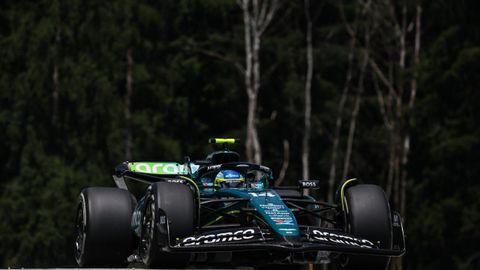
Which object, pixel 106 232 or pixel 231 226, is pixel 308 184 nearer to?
pixel 231 226

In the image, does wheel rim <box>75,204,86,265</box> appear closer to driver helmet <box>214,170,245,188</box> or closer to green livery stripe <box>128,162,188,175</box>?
green livery stripe <box>128,162,188,175</box>

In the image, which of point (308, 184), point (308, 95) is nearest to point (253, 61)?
point (308, 95)

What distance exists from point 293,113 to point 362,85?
12.2 feet

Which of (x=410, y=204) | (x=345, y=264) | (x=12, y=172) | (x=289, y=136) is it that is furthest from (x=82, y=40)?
(x=345, y=264)

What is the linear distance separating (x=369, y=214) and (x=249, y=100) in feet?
116

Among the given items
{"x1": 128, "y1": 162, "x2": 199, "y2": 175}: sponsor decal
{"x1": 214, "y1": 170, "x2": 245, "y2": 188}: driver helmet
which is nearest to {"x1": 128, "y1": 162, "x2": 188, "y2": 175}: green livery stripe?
{"x1": 128, "y1": 162, "x2": 199, "y2": 175}: sponsor decal

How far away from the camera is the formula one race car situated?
14.1 meters

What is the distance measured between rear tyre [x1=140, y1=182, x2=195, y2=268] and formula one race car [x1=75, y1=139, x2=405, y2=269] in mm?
11

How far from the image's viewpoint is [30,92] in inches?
1996

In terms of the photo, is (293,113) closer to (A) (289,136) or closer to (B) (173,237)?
(A) (289,136)

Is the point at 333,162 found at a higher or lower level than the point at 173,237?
lower

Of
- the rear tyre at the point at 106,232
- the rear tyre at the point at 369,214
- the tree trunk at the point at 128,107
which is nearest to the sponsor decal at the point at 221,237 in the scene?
the rear tyre at the point at 369,214

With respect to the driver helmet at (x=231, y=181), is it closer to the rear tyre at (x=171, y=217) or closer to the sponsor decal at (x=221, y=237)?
the rear tyre at (x=171, y=217)

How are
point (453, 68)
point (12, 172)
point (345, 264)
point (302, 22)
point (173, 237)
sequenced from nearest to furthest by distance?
point (173, 237) → point (345, 264) → point (453, 68) → point (12, 172) → point (302, 22)
